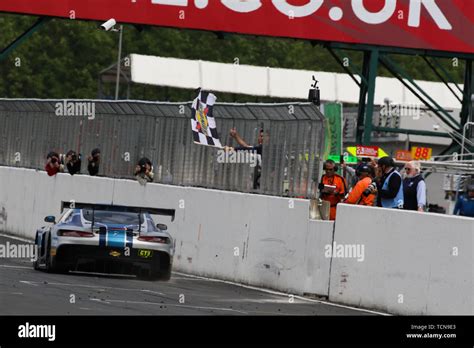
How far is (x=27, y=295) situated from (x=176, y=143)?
31.8 ft

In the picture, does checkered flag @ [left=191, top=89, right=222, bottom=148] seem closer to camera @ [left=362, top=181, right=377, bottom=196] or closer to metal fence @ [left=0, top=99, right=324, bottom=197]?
metal fence @ [left=0, top=99, right=324, bottom=197]

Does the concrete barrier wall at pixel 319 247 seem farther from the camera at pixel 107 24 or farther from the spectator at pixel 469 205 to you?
the camera at pixel 107 24

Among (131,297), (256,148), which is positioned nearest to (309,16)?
(256,148)

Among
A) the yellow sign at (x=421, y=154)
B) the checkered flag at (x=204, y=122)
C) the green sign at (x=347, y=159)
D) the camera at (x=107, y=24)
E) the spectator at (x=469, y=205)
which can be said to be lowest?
the spectator at (x=469, y=205)

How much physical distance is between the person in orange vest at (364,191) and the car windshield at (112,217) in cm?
302

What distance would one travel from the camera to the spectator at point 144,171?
24.7 meters

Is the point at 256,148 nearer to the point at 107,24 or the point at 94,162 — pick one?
the point at 94,162

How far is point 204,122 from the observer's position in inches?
897

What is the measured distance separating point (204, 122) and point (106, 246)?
13.4 ft

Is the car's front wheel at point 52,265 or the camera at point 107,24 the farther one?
the camera at point 107,24

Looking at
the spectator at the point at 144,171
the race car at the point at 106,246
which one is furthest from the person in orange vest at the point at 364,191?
the spectator at the point at 144,171
